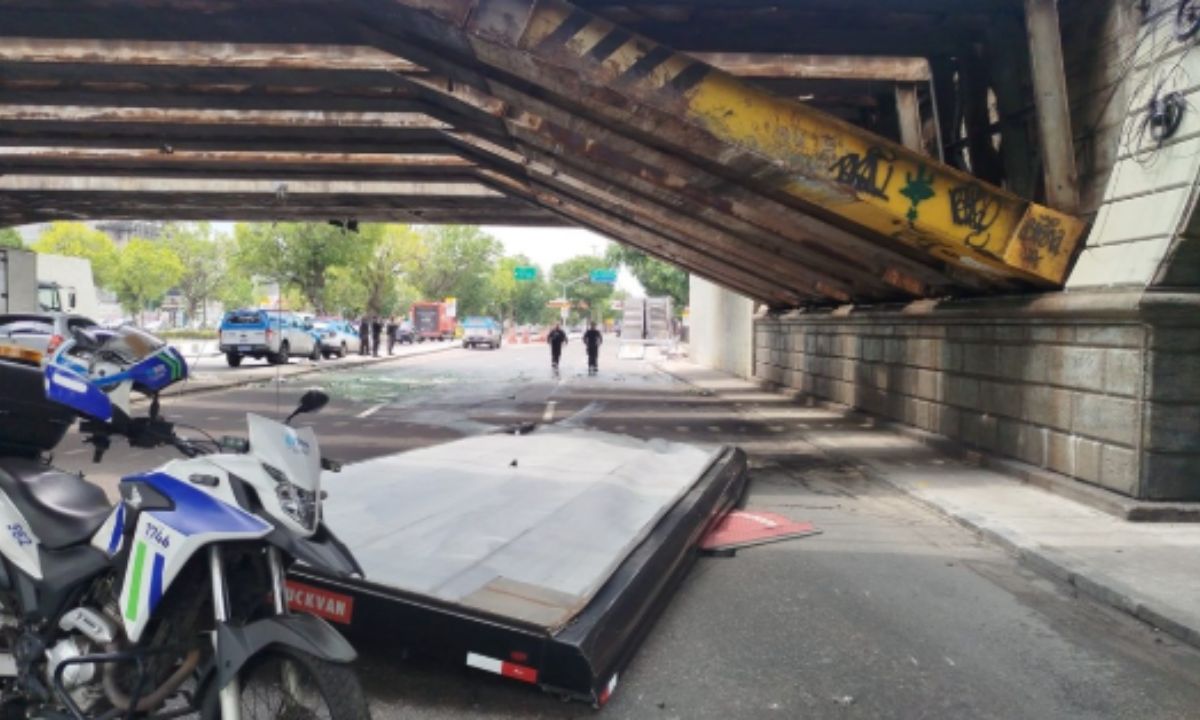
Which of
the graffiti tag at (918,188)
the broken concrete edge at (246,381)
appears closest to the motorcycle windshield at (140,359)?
the graffiti tag at (918,188)

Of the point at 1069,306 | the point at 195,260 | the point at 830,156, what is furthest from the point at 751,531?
the point at 195,260

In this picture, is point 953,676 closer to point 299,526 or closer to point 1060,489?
point 299,526

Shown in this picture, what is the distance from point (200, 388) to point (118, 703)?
1986 cm

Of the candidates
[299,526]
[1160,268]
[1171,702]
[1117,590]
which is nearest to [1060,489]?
[1160,268]

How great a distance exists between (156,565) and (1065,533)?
7.32m

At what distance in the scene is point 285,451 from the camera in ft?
9.89

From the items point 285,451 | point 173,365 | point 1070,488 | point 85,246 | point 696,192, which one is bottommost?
point 1070,488

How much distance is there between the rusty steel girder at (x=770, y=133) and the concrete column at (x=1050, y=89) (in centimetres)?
54

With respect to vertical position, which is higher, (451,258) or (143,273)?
(451,258)

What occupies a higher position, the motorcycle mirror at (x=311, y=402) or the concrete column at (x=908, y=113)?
the concrete column at (x=908, y=113)

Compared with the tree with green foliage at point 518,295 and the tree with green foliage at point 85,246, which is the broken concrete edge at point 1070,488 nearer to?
the tree with green foliage at point 85,246

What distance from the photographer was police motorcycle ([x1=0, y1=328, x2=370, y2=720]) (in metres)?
2.89

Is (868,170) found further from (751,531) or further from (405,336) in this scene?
(405,336)

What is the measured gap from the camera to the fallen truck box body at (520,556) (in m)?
3.97
